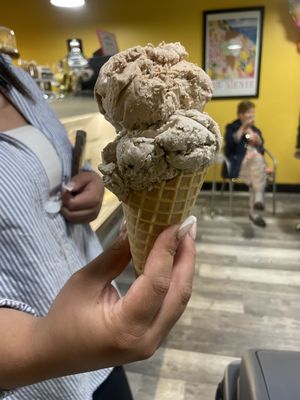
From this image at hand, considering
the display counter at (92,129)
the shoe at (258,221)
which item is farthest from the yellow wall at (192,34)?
the display counter at (92,129)

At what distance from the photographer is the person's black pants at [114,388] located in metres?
0.84

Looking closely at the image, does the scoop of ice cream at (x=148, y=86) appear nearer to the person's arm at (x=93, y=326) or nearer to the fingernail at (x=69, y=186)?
the person's arm at (x=93, y=326)

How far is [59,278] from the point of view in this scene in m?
0.77

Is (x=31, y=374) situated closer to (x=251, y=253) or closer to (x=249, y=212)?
(x=251, y=253)

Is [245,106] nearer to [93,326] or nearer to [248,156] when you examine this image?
[248,156]

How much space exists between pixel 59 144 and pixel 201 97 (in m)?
0.46

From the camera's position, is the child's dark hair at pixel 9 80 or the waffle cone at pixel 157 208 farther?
the child's dark hair at pixel 9 80

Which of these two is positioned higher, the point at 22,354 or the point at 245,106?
the point at 22,354

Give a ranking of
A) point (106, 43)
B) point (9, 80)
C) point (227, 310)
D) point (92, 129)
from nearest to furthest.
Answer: point (9, 80), point (92, 129), point (227, 310), point (106, 43)

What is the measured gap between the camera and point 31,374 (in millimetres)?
461

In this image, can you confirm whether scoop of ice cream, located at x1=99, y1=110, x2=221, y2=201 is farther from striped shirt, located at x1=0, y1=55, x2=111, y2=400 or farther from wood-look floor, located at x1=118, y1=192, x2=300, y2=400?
wood-look floor, located at x1=118, y1=192, x2=300, y2=400

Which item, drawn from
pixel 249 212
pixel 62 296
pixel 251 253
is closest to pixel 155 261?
pixel 62 296

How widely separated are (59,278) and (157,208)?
32 cm

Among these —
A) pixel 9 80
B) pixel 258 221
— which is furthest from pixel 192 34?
pixel 9 80
